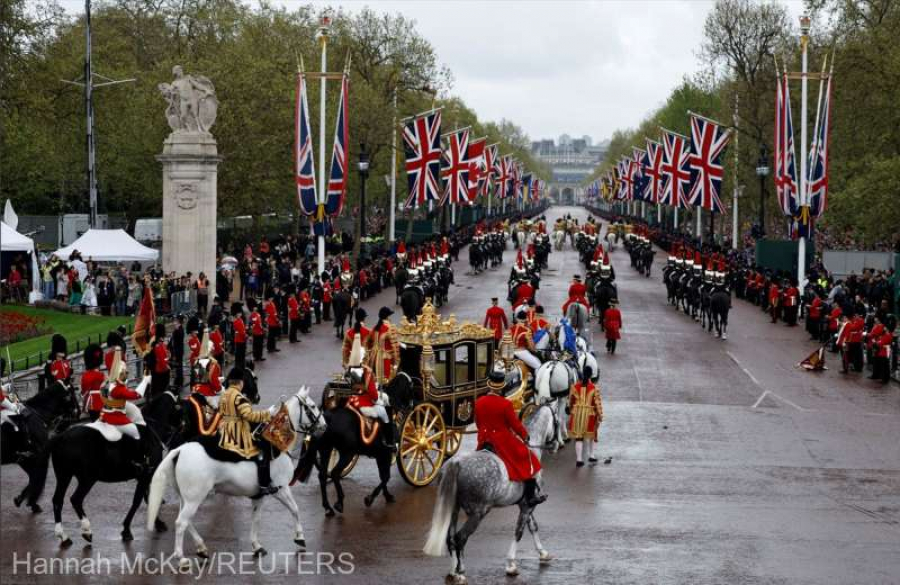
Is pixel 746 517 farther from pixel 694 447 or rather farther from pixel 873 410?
pixel 873 410

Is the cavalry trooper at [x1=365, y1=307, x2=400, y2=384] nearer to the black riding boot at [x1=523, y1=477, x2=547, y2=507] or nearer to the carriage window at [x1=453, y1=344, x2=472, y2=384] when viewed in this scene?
the carriage window at [x1=453, y1=344, x2=472, y2=384]

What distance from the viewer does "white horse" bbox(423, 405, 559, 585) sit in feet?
40.3

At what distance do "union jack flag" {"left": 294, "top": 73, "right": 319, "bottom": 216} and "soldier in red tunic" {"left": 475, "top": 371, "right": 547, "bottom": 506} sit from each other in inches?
1050

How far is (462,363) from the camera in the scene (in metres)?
18.2

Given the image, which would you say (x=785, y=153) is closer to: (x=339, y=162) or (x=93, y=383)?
(x=339, y=162)

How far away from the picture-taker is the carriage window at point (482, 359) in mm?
18422

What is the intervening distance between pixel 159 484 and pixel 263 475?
40.3 inches

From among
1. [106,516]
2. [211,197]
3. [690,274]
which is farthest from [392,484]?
[690,274]

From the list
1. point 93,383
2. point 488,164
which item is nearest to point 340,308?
point 93,383

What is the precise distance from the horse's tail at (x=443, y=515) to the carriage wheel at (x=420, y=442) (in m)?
3.90

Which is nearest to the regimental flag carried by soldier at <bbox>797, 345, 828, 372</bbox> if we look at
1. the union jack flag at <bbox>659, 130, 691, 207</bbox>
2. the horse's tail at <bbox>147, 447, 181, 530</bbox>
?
the horse's tail at <bbox>147, 447, 181, 530</bbox>

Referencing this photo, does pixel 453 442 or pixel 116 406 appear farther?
pixel 453 442

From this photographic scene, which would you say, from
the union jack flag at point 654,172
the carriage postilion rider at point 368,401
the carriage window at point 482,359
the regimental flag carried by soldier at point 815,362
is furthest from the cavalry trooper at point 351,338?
the union jack flag at point 654,172

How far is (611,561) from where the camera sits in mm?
13141
